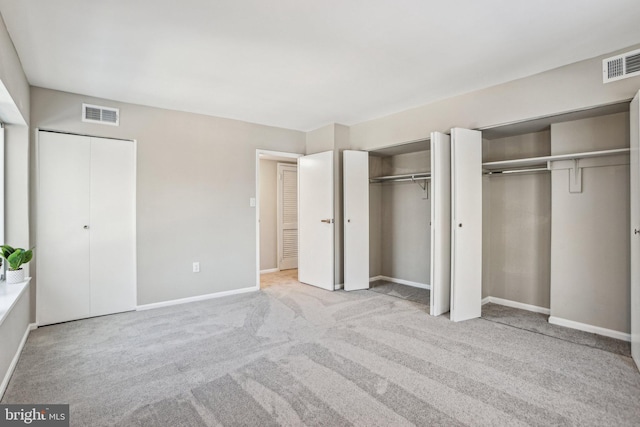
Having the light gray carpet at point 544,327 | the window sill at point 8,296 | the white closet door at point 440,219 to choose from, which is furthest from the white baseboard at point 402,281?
the window sill at point 8,296

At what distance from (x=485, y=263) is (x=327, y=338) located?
2.36 metres

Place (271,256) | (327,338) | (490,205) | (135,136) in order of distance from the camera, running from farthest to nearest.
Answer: (271,256) → (490,205) → (135,136) → (327,338)

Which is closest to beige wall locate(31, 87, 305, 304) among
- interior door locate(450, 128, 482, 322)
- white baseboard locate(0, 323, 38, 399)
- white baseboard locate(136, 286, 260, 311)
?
white baseboard locate(136, 286, 260, 311)

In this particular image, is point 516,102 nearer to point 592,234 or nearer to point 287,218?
point 592,234

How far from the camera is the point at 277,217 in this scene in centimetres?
641

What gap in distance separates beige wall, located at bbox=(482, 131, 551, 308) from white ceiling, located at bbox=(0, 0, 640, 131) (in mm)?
1031

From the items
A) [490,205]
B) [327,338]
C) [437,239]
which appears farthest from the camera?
[490,205]

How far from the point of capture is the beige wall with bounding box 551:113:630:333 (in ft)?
9.93

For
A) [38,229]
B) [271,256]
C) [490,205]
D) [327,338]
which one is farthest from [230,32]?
[271,256]

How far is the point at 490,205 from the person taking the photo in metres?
4.16

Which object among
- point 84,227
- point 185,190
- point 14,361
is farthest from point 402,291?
point 14,361

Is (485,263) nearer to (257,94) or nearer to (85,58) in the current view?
(257,94)

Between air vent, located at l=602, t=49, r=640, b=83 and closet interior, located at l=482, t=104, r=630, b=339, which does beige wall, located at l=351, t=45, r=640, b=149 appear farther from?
closet interior, located at l=482, t=104, r=630, b=339

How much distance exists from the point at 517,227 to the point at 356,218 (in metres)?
1.99
